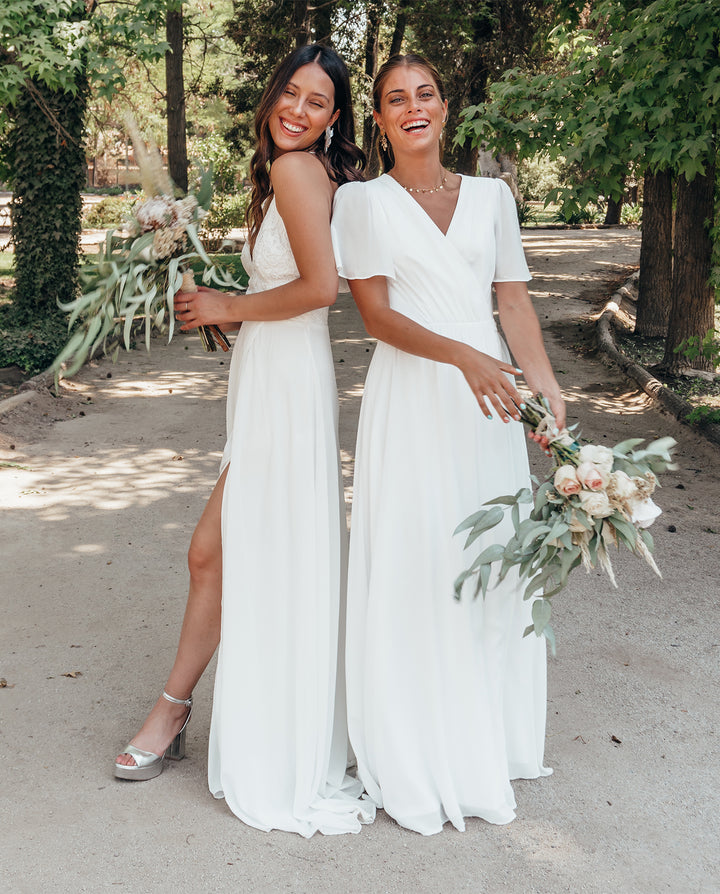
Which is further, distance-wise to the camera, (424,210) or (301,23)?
(301,23)

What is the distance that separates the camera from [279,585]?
2.93 metres

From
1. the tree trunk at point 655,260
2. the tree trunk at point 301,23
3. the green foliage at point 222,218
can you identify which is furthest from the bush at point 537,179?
the tree trunk at point 655,260

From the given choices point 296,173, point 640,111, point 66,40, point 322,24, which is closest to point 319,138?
point 296,173

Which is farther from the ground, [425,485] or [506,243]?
[506,243]

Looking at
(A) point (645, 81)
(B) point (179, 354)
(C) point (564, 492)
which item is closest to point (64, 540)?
(C) point (564, 492)

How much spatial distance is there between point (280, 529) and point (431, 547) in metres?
0.47

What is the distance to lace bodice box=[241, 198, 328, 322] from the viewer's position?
2.87 meters

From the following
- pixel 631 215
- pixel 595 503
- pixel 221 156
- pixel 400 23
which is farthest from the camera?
pixel 631 215

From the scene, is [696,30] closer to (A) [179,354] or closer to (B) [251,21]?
(A) [179,354]

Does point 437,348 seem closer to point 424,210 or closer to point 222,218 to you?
point 424,210

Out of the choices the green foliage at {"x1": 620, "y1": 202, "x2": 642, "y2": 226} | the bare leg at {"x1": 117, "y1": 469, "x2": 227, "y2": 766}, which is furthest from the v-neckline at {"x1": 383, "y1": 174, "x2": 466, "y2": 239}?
the green foliage at {"x1": 620, "y1": 202, "x2": 642, "y2": 226}

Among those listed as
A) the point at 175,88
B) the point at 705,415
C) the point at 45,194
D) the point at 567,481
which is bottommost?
the point at 705,415

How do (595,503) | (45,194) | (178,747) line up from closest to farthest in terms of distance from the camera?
(595,503) < (178,747) < (45,194)

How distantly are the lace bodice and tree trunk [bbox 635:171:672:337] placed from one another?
10.5 metres
